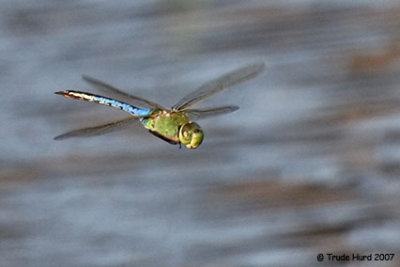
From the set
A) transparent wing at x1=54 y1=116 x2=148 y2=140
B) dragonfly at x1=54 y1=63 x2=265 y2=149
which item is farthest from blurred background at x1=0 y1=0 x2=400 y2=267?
transparent wing at x1=54 y1=116 x2=148 y2=140

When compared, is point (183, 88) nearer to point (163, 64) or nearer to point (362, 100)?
point (163, 64)

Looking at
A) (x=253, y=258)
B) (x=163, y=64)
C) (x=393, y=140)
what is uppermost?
(x=163, y=64)

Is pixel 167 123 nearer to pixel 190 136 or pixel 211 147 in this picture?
pixel 190 136

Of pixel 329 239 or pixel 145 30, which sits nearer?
pixel 329 239

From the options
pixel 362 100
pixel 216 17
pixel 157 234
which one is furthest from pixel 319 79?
pixel 157 234

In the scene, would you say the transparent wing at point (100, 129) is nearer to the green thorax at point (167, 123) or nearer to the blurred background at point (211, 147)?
the green thorax at point (167, 123)

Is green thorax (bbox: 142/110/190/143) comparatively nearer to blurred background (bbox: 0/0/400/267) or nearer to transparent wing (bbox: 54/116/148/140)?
transparent wing (bbox: 54/116/148/140)
